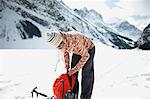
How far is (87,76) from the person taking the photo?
2.60 metres

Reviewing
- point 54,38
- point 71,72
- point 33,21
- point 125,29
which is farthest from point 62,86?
point 125,29

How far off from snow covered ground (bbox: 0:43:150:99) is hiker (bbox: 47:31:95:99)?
0.12 meters

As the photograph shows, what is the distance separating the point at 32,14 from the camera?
2.90 meters

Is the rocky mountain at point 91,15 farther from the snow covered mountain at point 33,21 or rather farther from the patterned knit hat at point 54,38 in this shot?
the patterned knit hat at point 54,38

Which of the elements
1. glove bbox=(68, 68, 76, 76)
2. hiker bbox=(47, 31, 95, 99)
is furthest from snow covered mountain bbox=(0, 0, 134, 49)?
glove bbox=(68, 68, 76, 76)

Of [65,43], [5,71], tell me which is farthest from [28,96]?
[65,43]

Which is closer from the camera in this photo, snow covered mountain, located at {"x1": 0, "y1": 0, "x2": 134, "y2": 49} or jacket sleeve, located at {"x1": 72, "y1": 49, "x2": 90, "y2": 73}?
jacket sleeve, located at {"x1": 72, "y1": 49, "x2": 90, "y2": 73}

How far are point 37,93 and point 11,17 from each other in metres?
0.67

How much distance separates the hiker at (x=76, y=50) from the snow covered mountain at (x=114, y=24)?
1.31ft

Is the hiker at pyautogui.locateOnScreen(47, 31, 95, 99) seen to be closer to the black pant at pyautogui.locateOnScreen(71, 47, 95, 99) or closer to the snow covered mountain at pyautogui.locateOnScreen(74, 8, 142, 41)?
the black pant at pyautogui.locateOnScreen(71, 47, 95, 99)

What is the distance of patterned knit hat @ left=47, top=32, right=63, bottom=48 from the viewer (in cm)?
239

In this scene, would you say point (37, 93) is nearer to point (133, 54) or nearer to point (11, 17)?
point (11, 17)

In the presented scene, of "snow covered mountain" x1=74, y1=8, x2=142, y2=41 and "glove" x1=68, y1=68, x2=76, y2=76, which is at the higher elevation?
"snow covered mountain" x1=74, y1=8, x2=142, y2=41

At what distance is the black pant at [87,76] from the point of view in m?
2.52
